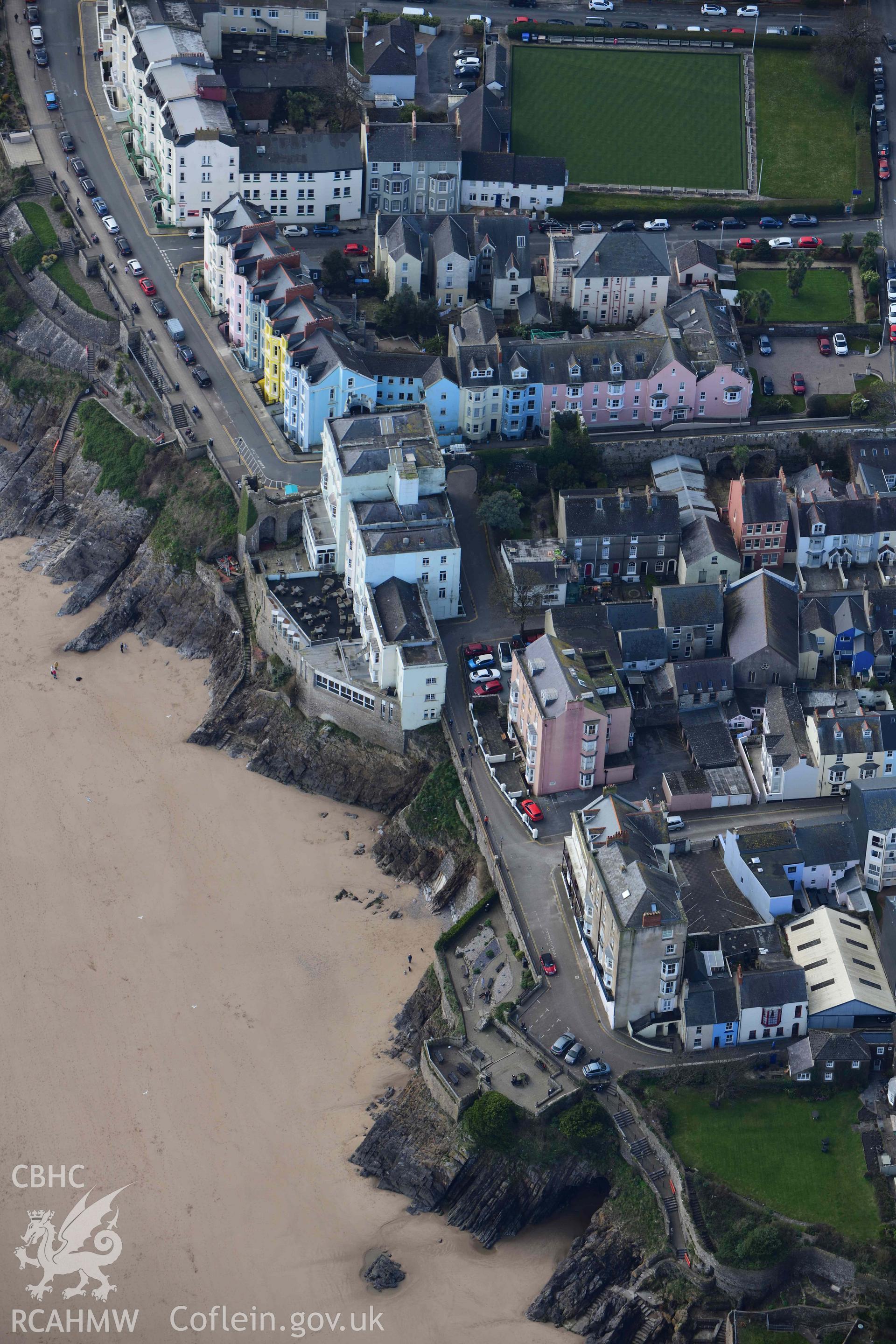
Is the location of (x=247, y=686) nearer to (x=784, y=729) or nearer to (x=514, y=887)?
(x=514, y=887)

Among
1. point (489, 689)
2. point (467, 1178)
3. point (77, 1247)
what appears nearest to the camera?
point (77, 1247)

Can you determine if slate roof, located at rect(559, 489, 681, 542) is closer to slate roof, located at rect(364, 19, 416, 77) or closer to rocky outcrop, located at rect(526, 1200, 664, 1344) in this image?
rocky outcrop, located at rect(526, 1200, 664, 1344)

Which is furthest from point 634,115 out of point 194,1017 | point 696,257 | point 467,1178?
point 467,1178

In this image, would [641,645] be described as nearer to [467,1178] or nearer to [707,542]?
[707,542]

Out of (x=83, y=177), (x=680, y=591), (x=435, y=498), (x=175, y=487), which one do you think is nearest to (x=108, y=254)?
(x=83, y=177)

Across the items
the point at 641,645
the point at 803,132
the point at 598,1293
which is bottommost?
the point at 598,1293

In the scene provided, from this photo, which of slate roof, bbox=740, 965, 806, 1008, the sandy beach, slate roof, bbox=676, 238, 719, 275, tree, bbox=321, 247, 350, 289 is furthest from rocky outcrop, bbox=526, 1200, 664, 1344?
slate roof, bbox=676, 238, 719, 275
